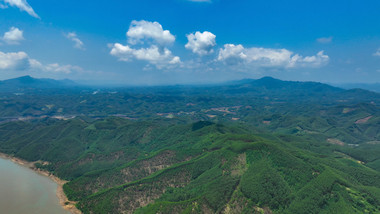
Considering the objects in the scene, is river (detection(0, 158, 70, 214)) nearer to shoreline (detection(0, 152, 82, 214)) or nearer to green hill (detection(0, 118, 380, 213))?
shoreline (detection(0, 152, 82, 214))

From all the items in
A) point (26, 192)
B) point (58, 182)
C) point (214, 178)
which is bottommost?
point (58, 182)

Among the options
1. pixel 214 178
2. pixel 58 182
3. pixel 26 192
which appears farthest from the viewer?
pixel 58 182

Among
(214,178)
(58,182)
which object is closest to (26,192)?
(58,182)

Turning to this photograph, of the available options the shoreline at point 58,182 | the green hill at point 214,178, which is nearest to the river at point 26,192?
the shoreline at point 58,182

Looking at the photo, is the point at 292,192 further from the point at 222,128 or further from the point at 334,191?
the point at 222,128

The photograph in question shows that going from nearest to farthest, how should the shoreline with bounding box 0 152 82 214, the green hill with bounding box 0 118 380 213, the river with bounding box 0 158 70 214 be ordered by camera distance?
the green hill with bounding box 0 118 380 213 → the shoreline with bounding box 0 152 82 214 → the river with bounding box 0 158 70 214

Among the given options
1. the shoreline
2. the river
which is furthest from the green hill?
the river

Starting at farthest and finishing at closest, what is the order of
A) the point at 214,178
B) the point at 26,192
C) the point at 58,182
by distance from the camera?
1. the point at 58,182
2. the point at 26,192
3. the point at 214,178

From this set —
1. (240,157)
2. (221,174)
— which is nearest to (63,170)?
(221,174)

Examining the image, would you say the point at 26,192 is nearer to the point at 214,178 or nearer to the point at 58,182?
the point at 58,182
